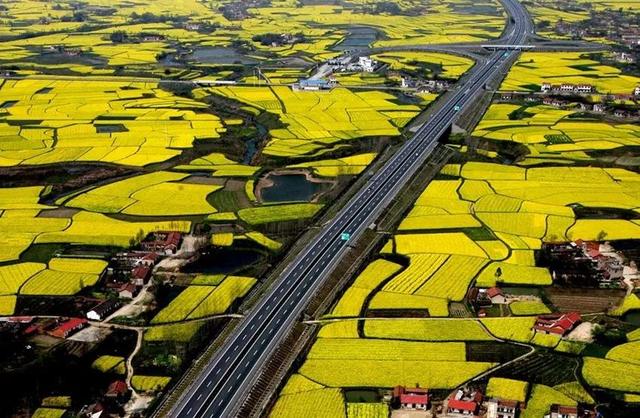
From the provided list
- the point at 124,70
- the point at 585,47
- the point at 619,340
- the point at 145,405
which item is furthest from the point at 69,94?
the point at 585,47

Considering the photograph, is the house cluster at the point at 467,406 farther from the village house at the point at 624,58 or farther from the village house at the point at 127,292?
the village house at the point at 624,58

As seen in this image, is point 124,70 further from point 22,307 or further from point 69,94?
point 22,307

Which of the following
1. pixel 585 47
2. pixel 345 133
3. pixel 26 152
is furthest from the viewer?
pixel 585 47

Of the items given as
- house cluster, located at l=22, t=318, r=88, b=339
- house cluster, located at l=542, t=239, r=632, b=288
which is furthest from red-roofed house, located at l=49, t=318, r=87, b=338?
house cluster, located at l=542, t=239, r=632, b=288

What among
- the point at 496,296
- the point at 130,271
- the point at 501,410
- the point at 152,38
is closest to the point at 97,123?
the point at 130,271

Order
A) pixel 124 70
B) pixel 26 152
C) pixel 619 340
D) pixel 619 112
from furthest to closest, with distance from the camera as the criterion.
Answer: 1. pixel 124 70
2. pixel 619 112
3. pixel 26 152
4. pixel 619 340

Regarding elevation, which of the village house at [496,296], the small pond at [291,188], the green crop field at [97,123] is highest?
the village house at [496,296]

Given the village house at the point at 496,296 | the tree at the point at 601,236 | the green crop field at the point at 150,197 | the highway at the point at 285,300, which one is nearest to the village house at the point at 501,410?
the village house at the point at 496,296
